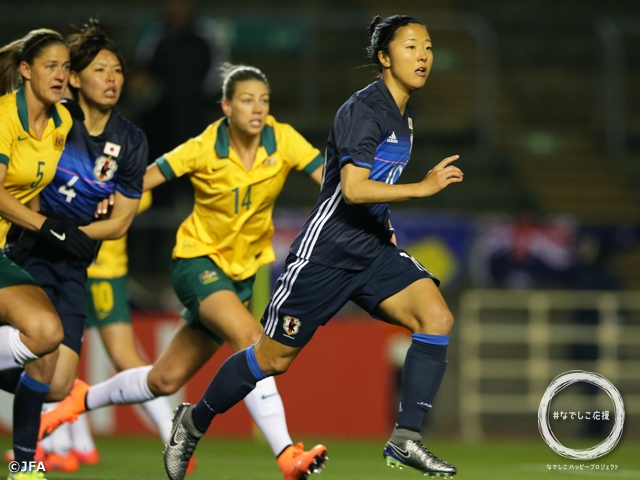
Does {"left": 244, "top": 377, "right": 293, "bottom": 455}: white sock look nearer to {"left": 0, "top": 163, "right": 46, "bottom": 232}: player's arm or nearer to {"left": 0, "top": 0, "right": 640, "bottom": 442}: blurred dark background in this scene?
{"left": 0, "top": 163, "right": 46, "bottom": 232}: player's arm

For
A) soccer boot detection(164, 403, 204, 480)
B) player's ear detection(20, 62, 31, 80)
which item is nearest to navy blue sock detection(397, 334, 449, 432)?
soccer boot detection(164, 403, 204, 480)

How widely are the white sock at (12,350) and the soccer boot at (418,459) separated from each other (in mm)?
1744

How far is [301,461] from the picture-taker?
216 inches

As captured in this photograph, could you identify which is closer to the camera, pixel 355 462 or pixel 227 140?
pixel 227 140

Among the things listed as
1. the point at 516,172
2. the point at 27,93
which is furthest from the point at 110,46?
the point at 516,172

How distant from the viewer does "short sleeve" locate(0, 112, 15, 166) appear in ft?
17.9

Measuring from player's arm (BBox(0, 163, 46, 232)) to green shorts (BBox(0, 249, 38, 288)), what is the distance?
0.22m

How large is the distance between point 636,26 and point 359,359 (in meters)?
5.93

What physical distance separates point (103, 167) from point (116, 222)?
31 cm

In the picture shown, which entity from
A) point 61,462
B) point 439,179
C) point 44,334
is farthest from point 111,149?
point 61,462

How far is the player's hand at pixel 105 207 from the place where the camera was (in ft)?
20.2

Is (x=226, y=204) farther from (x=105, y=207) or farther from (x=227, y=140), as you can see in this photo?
(x=105, y=207)

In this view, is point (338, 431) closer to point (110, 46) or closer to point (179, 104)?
point (179, 104)

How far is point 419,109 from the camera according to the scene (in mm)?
14539
